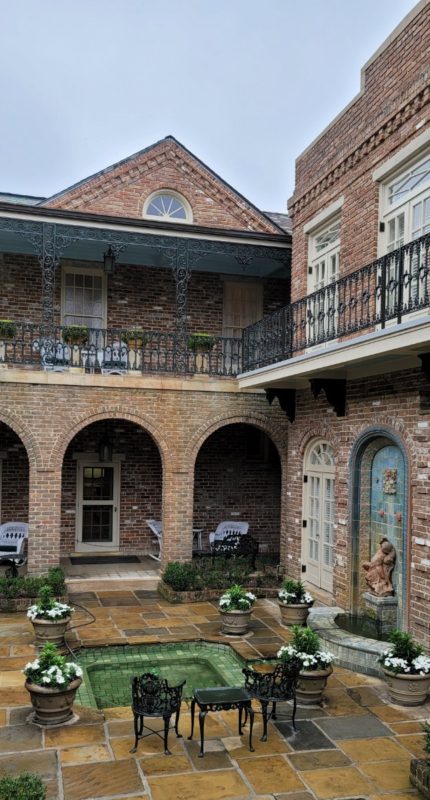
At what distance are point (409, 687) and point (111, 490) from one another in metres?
9.67

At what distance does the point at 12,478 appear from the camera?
1498cm

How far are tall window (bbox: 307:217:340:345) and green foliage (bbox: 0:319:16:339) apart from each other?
216 inches

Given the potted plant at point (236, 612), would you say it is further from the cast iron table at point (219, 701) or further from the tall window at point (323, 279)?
the tall window at point (323, 279)

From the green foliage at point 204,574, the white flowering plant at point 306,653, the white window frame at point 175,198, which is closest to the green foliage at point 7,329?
the white window frame at point 175,198

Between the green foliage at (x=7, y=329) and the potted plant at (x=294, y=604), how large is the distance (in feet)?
22.3

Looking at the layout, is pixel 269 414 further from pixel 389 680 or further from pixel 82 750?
pixel 82 750

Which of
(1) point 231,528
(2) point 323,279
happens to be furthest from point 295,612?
(2) point 323,279

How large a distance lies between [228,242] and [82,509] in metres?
6.91

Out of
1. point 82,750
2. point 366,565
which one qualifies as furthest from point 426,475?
point 82,750

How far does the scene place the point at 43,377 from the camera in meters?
12.3

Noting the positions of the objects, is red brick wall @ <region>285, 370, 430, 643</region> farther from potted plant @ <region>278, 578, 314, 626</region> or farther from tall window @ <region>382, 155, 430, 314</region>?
tall window @ <region>382, 155, 430, 314</region>

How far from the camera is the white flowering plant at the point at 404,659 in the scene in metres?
7.23

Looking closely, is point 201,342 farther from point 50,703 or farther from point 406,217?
point 50,703

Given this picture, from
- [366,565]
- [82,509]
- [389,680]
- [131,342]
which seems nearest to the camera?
[389,680]
